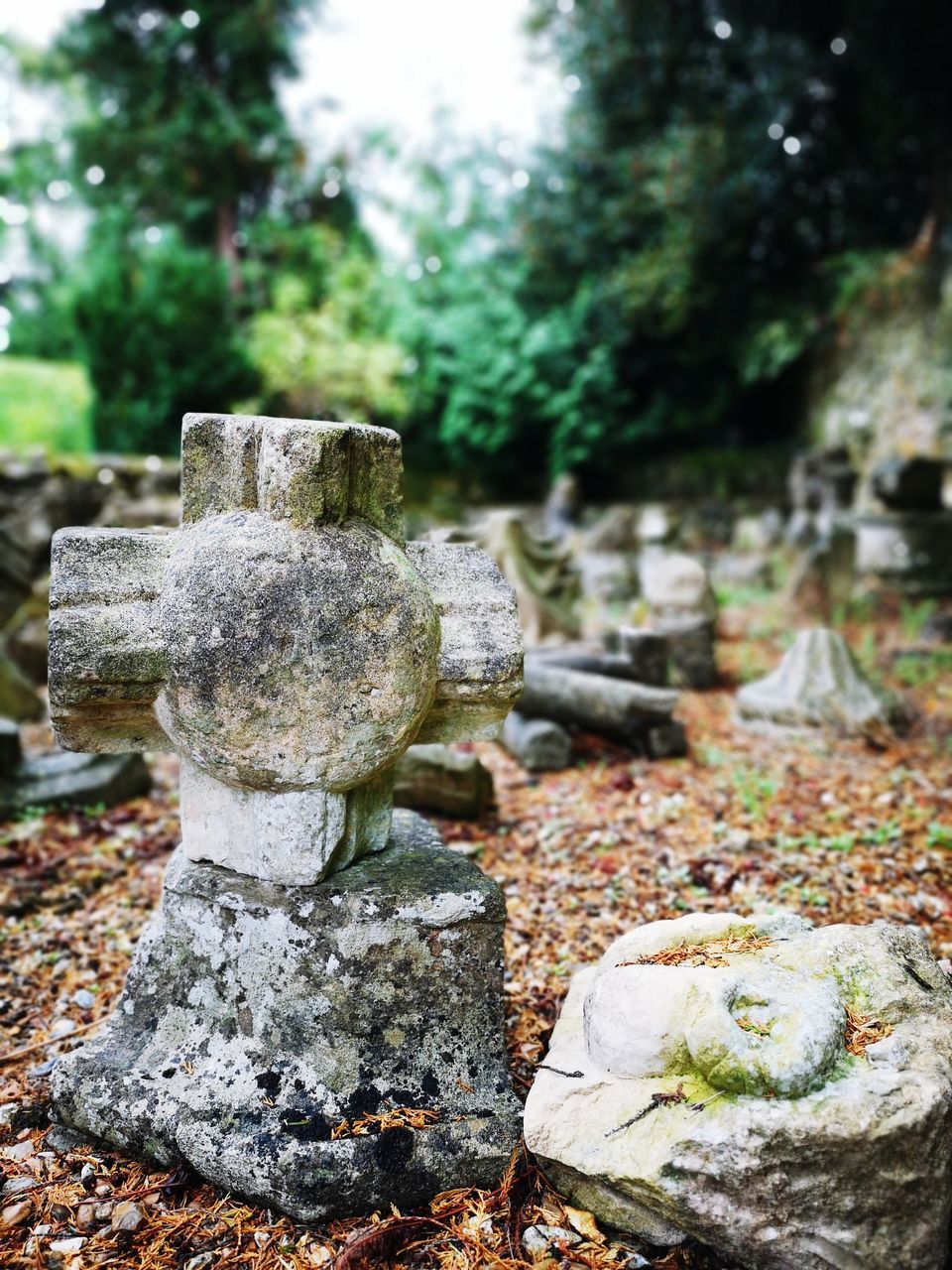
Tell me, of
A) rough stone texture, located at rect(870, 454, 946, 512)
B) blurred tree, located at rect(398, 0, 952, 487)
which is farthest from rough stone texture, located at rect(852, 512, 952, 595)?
blurred tree, located at rect(398, 0, 952, 487)

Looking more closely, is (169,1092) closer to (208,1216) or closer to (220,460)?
(208,1216)

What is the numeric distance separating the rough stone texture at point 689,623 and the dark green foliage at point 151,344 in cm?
939

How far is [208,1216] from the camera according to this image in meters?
1.88

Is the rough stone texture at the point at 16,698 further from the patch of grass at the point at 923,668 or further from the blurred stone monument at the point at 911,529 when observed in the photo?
the blurred stone monument at the point at 911,529

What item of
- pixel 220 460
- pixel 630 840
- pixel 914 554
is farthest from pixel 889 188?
pixel 220 460

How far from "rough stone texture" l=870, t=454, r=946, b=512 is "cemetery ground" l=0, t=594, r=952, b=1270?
4175 mm

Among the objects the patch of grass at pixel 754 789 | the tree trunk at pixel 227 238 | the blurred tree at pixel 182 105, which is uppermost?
the blurred tree at pixel 182 105

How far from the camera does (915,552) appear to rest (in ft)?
29.8

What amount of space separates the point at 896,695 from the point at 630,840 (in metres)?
2.56

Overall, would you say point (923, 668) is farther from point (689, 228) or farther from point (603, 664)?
point (689, 228)

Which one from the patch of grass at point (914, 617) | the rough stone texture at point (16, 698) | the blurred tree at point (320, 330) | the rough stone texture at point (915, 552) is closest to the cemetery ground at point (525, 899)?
the rough stone texture at point (16, 698)

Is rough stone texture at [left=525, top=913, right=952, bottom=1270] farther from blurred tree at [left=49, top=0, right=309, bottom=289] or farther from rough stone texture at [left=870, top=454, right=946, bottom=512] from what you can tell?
blurred tree at [left=49, top=0, right=309, bottom=289]

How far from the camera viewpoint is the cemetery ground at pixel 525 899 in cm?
182

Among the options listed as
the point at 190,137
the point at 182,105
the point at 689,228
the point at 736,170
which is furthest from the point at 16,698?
the point at 182,105
